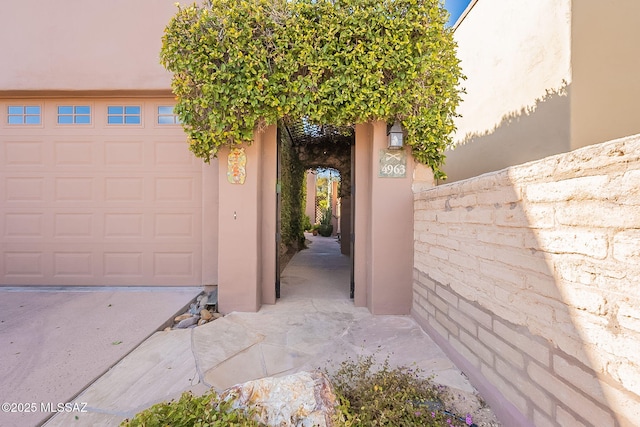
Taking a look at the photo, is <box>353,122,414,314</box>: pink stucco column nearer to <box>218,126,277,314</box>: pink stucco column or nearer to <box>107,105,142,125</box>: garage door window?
<box>218,126,277,314</box>: pink stucco column

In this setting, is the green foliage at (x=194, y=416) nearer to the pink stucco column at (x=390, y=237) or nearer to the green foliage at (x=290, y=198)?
the pink stucco column at (x=390, y=237)

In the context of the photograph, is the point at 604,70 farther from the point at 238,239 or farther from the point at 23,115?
the point at 23,115

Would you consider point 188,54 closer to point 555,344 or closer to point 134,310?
point 134,310

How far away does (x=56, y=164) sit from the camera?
4211mm

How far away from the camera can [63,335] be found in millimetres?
2646

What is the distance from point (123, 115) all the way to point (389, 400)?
15.9ft

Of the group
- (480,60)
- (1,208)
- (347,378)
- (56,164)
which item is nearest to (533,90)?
(480,60)

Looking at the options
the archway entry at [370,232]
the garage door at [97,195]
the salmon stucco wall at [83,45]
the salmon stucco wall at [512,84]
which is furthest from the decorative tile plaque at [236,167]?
the salmon stucco wall at [512,84]

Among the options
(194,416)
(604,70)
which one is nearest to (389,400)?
(194,416)

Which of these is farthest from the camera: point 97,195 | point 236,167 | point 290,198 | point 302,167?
point 302,167

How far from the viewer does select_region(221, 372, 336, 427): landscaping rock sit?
4.61ft

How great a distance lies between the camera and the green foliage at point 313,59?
9.30 feet

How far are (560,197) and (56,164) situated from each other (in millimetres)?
5724

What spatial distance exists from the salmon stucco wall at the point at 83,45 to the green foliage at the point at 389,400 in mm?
4297
